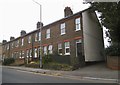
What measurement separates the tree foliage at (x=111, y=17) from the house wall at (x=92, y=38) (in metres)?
4.80

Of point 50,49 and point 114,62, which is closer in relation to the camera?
point 114,62

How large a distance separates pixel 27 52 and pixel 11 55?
1142cm

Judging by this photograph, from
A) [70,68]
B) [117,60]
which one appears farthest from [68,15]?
[117,60]

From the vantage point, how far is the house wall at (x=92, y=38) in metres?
26.1

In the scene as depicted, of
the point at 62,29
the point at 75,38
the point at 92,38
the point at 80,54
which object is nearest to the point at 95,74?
the point at 80,54

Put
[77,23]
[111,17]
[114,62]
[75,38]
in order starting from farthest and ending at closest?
[77,23] < [75,38] < [111,17] < [114,62]

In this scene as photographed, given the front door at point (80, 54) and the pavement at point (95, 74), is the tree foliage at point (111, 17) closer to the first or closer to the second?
the pavement at point (95, 74)

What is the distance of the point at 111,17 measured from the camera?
2025 cm

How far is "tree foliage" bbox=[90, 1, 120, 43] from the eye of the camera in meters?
20.1

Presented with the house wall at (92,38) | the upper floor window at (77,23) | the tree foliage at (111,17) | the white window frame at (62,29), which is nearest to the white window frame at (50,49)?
the white window frame at (62,29)

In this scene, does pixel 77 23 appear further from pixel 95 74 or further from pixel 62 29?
pixel 95 74

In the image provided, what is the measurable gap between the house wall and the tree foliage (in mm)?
4799

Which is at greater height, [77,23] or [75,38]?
[77,23]

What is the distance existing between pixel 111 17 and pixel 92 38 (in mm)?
7843
